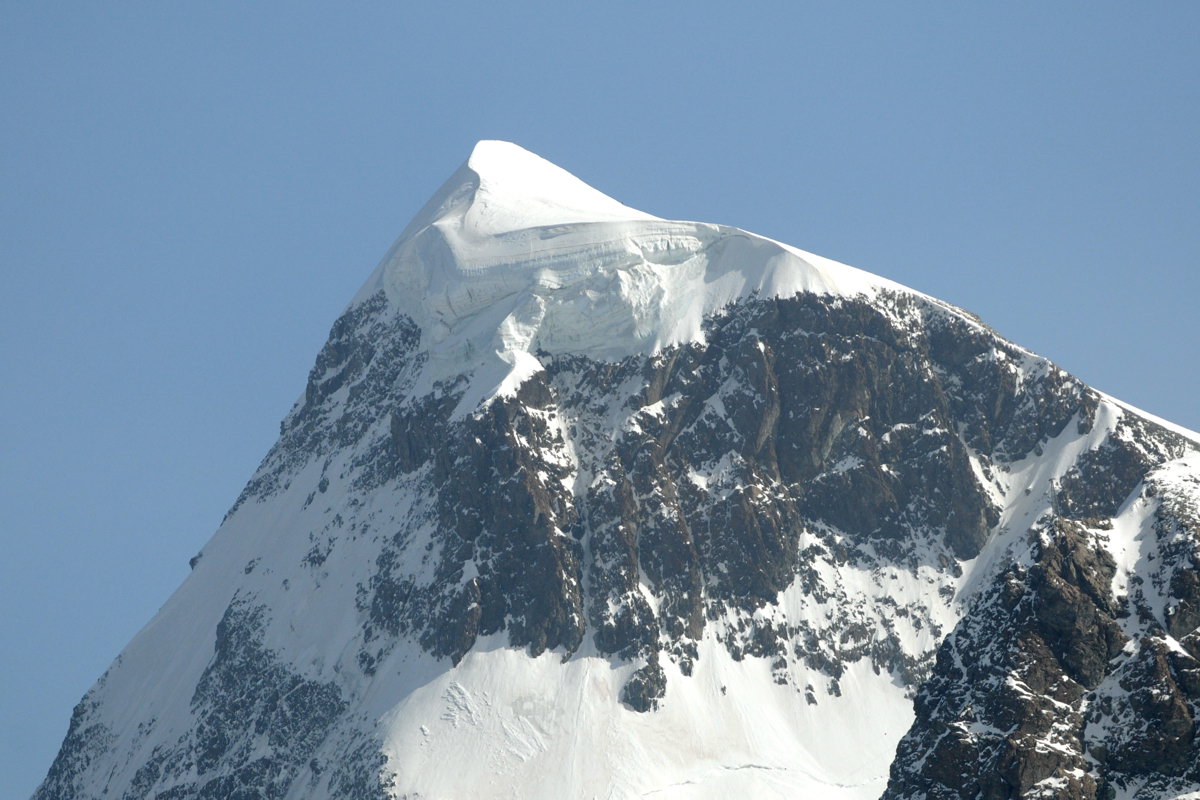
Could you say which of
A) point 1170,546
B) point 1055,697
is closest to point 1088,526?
point 1170,546

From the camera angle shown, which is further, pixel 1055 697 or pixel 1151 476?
pixel 1151 476

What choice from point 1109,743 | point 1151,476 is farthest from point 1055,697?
point 1151,476

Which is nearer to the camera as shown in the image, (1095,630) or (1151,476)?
(1095,630)

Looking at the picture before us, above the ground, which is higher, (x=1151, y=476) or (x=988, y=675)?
(x=1151, y=476)

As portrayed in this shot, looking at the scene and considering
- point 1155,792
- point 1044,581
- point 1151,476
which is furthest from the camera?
point 1151,476

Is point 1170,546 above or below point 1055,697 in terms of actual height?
above

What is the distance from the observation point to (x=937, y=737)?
506 feet

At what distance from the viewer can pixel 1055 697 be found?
502 feet

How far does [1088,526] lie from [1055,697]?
17.8 meters

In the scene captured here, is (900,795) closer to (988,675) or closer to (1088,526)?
(988,675)

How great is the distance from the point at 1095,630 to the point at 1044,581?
4899 millimetres

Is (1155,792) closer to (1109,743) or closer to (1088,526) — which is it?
(1109,743)

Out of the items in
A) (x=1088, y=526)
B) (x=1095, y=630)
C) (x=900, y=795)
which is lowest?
(x=900, y=795)

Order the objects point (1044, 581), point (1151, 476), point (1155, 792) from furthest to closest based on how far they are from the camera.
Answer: point (1151, 476) → point (1044, 581) → point (1155, 792)
